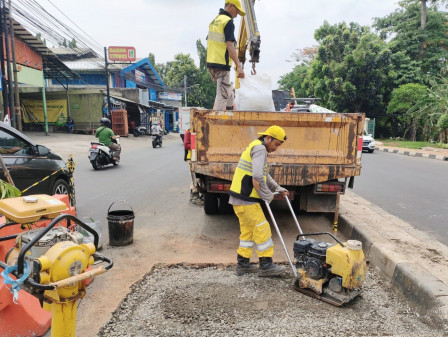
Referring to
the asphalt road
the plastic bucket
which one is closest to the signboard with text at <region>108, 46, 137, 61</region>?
the asphalt road

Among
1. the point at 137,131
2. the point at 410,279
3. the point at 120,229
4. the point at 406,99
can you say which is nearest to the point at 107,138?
the point at 120,229

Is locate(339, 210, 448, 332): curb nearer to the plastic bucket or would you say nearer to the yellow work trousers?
the yellow work trousers

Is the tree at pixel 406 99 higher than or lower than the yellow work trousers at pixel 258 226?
higher

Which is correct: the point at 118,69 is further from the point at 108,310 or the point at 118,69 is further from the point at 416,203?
the point at 108,310

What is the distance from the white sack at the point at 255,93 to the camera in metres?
5.41

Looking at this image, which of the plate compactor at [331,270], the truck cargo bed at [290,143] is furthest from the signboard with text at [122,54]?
the plate compactor at [331,270]

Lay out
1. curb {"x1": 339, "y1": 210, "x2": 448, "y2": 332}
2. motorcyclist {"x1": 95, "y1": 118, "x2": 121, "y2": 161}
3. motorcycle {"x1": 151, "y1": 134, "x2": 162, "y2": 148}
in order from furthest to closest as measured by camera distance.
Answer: motorcycle {"x1": 151, "y1": 134, "x2": 162, "y2": 148} → motorcyclist {"x1": 95, "y1": 118, "x2": 121, "y2": 161} → curb {"x1": 339, "y1": 210, "x2": 448, "y2": 332}

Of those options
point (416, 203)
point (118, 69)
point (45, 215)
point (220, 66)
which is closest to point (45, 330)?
point (45, 215)

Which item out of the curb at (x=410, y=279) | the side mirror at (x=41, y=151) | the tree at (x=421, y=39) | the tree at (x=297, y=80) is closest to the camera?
the curb at (x=410, y=279)

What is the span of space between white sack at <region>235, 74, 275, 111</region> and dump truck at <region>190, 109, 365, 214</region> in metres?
0.90

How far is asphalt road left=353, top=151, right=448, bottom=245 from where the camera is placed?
5984 millimetres

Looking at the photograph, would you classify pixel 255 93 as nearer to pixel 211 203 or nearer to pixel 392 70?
pixel 211 203

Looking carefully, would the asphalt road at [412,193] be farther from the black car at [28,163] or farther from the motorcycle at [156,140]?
the motorcycle at [156,140]

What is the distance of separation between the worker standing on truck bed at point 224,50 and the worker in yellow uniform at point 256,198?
1905 millimetres
